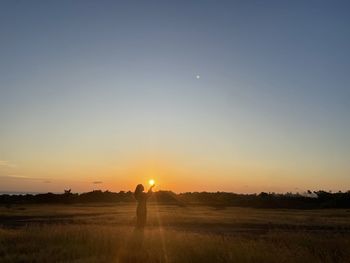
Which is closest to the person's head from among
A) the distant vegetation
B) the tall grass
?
the tall grass

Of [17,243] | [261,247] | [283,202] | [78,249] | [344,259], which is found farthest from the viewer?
[283,202]

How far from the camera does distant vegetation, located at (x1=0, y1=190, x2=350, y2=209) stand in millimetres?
84250

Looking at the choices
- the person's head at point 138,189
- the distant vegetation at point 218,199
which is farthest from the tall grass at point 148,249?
the distant vegetation at point 218,199

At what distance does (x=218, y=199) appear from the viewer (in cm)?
10056

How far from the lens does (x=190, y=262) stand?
44.6 feet

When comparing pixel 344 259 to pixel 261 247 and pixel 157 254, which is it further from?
pixel 157 254

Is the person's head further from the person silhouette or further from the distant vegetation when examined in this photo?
the distant vegetation

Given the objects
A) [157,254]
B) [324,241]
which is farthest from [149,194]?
[324,241]

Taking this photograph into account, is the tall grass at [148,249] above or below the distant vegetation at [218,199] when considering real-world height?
below

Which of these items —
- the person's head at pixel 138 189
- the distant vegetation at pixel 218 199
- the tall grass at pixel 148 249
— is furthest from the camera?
the distant vegetation at pixel 218 199

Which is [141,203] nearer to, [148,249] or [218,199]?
[148,249]

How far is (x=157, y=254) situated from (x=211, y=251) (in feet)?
4.55

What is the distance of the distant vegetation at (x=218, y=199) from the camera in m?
84.2

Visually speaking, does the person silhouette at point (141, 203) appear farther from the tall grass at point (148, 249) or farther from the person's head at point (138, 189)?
the tall grass at point (148, 249)
